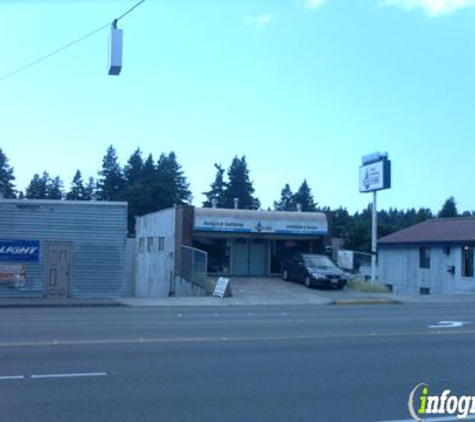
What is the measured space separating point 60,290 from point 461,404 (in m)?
25.2

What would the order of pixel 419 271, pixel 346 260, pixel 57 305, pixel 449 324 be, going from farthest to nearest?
pixel 419 271 < pixel 346 260 < pixel 57 305 < pixel 449 324

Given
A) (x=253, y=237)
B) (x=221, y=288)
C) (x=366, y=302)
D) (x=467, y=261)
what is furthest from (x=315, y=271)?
(x=467, y=261)

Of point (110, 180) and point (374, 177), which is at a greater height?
point (110, 180)

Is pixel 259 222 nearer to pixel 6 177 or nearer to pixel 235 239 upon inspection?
pixel 235 239

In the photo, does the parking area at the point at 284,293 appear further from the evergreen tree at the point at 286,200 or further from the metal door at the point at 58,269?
the evergreen tree at the point at 286,200

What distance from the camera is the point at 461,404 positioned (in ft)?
27.0

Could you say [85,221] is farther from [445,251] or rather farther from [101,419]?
[101,419]

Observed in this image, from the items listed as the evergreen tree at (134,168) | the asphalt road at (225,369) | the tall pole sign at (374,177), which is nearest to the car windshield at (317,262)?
the tall pole sign at (374,177)

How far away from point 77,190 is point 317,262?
281 ft

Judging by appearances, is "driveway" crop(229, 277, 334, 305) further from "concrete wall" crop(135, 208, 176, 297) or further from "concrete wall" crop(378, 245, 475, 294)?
"concrete wall" crop(378, 245, 475, 294)

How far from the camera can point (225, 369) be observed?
34.3 ft

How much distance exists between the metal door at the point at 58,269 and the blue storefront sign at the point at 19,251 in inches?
21.1

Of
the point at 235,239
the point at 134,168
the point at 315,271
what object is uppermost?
the point at 134,168

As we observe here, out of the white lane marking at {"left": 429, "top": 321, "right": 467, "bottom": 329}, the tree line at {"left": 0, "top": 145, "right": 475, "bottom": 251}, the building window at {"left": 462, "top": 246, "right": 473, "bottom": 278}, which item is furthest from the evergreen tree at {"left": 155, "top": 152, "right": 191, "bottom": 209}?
the white lane marking at {"left": 429, "top": 321, "right": 467, "bottom": 329}
